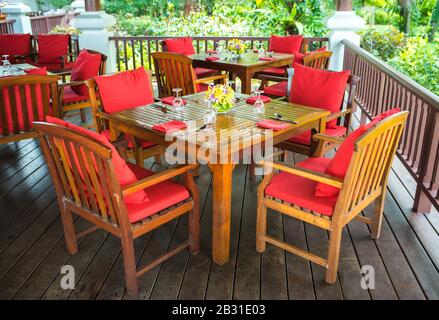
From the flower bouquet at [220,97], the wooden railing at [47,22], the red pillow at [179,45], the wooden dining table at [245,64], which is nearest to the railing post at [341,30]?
the wooden dining table at [245,64]

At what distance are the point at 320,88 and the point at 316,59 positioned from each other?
135 cm

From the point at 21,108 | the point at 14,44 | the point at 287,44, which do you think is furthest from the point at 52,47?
the point at 287,44

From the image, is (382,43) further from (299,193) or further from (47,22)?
(299,193)

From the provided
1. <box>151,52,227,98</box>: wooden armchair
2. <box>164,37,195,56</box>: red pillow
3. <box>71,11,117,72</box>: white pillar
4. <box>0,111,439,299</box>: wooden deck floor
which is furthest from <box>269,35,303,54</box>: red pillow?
<box>0,111,439,299</box>: wooden deck floor

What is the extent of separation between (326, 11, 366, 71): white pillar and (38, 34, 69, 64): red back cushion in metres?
3.95

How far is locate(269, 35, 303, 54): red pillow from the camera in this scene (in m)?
6.38

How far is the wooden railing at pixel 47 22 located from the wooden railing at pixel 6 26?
1911mm

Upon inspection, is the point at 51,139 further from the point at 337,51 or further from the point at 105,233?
the point at 337,51

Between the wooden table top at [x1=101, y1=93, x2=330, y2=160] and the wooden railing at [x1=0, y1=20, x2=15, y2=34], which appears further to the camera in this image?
the wooden railing at [x1=0, y1=20, x2=15, y2=34]

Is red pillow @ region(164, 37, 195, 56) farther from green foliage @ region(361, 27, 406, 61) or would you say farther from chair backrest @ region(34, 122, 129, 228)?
green foliage @ region(361, 27, 406, 61)

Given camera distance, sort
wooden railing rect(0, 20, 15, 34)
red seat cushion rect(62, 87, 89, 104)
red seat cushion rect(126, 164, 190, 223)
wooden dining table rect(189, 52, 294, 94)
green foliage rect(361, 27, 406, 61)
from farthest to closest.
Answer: green foliage rect(361, 27, 406, 61) < wooden railing rect(0, 20, 15, 34) < wooden dining table rect(189, 52, 294, 94) < red seat cushion rect(62, 87, 89, 104) < red seat cushion rect(126, 164, 190, 223)

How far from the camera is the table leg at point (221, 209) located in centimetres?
255

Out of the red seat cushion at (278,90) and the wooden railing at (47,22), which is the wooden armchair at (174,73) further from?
the wooden railing at (47,22)
